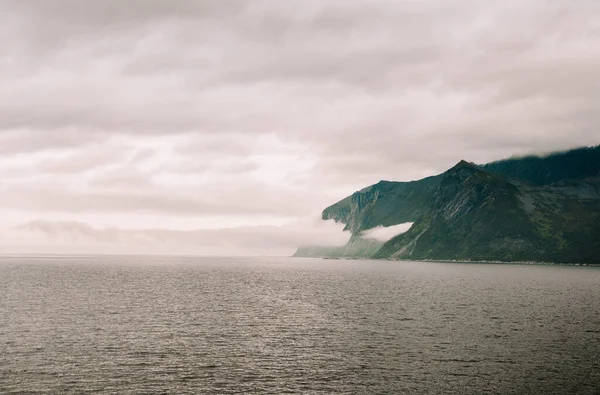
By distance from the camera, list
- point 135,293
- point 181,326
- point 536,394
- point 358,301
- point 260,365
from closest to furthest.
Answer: point 536,394
point 260,365
point 181,326
point 358,301
point 135,293

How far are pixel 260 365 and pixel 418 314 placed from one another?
59895 millimetres

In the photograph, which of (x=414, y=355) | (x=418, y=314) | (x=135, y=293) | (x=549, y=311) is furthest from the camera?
(x=135, y=293)

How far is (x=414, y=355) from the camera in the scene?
70750 mm

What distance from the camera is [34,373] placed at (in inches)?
2292

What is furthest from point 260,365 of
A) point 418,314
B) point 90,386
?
point 418,314

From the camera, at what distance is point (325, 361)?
68.5 meters

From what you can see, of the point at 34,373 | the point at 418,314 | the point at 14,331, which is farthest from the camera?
the point at 418,314

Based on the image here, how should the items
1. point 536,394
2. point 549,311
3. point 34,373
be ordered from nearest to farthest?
point 536,394, point 34,373, point 549,311

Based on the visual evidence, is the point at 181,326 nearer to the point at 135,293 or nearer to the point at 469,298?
the point at 135,293

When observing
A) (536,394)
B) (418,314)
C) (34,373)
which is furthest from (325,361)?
(418,314)

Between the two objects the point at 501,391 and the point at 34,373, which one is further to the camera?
the point at 34,373

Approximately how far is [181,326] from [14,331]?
2969 cm

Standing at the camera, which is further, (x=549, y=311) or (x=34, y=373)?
(x=549, y=311)

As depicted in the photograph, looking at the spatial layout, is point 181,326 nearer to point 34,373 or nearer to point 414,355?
point 34,373
